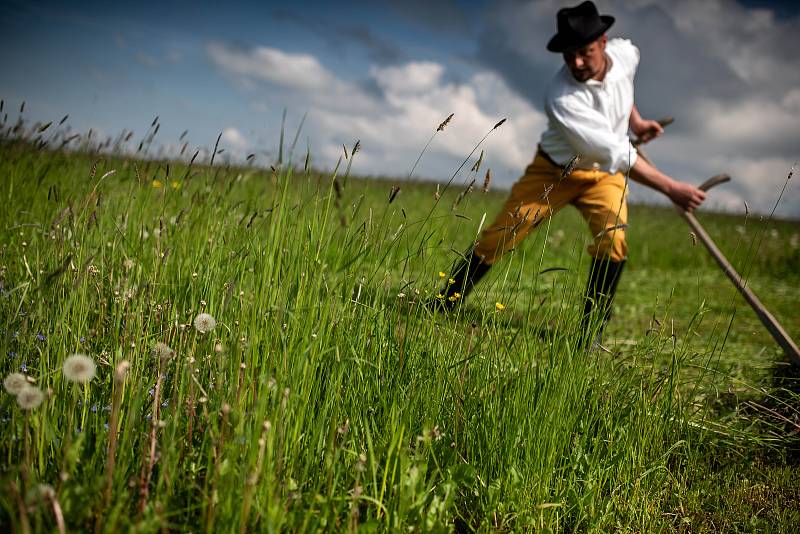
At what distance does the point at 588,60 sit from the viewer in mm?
3980

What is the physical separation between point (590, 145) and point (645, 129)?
0.94 metres

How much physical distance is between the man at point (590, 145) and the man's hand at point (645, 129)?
61 mm

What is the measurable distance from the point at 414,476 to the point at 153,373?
2.95 feet

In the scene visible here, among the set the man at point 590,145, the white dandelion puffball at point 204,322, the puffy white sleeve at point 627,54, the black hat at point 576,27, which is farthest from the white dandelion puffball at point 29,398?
the puffy white sleeve at point 627,54

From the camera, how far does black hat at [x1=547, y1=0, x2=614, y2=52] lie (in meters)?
3.85

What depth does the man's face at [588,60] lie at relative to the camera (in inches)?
155

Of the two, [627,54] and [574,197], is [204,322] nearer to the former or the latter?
[574,197]

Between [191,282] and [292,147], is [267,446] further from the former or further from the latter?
[191,282]

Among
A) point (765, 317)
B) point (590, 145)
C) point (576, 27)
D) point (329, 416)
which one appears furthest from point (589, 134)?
point (329, 416)

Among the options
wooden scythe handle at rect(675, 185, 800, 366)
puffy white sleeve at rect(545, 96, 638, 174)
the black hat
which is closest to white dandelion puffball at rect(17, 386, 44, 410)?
wooden scythe handle at rect(675, 185, 800, 366)

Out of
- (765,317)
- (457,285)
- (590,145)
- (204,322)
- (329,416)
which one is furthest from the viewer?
(457,285)

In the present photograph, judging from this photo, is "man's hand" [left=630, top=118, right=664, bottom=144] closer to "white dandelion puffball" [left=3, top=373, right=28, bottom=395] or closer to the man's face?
the man's face

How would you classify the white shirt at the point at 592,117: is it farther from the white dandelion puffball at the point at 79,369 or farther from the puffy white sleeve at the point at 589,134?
the white dandelion puffball at the point at 79,369

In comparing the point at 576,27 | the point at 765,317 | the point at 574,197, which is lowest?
the point at 765,317
